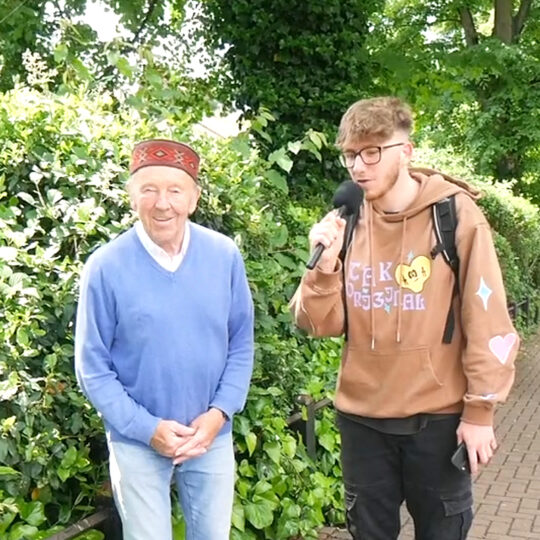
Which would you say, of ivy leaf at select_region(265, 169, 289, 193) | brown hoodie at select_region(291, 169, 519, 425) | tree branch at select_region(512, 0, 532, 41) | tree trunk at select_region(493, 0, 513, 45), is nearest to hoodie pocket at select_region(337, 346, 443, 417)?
brown hoodie at select_region(291, 169, 519, 425)

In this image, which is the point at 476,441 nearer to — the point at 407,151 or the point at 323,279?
the point at 323,279

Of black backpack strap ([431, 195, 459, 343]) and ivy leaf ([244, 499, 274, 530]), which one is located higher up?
black backpack strap ([431, 195, 459, 343])

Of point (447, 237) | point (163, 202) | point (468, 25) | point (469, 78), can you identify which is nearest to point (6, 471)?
point (163, 202)

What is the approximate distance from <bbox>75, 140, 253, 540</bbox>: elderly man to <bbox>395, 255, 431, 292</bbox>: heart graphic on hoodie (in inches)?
22.7

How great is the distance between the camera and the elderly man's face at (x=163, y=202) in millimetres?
2635

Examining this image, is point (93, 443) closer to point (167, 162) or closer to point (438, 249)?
point (167, 162)

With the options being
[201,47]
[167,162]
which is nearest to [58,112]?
[167,162]

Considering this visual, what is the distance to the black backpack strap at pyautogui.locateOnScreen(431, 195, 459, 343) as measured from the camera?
271cm

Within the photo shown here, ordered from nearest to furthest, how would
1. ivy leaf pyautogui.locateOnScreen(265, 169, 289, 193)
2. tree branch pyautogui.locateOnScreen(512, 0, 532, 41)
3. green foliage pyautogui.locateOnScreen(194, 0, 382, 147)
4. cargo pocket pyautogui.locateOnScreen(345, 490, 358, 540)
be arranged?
1. cargo pocket pyautogui.locateOnScreen(345, 490, 358, 540)
2. ivy leaf pyautogui.locateOnScreen(265, 169, 289, 193)
3. green foliage pyautogui.locateOnScreen(194, 0, 382, 147)
4. tree branch pyautogui.locateOnScreen(512, 0, 532, 41)

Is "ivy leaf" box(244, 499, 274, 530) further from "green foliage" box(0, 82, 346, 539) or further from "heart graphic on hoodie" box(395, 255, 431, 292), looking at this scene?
"heart graphic on hoodie" box(395, 255, 431, 292)

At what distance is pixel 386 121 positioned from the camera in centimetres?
272

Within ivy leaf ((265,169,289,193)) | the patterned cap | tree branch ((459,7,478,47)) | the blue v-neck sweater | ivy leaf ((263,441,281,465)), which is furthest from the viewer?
tree branch ((459,7,478,47))

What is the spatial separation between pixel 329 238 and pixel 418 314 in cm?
40

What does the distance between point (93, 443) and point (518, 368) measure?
8.18m
